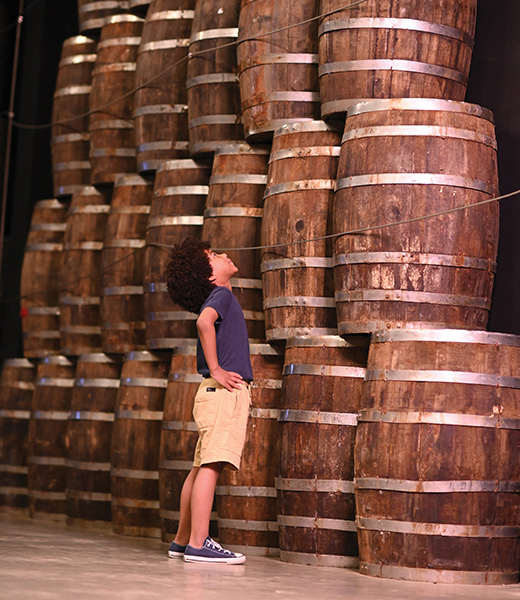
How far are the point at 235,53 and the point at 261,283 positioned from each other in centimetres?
136

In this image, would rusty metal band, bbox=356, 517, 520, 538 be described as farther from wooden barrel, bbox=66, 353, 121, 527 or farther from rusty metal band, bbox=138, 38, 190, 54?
rusty metal band, bbox=138, 38, 190, 54

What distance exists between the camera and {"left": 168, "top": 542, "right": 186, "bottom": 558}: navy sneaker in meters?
5.07

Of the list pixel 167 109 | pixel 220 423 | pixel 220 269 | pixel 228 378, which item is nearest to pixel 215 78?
pixel 167 109

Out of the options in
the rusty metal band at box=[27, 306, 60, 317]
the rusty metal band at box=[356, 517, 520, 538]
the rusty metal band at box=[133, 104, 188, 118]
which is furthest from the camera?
the rusty metal band at box=[27, 306, 60, 317]

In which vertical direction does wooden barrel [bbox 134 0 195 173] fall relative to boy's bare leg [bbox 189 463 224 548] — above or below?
above

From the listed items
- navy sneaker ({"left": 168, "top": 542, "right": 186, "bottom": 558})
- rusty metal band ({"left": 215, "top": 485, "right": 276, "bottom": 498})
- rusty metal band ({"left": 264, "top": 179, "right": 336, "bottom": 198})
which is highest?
rusty metal band ({"left": 264, "top": 179, "right": 336, "bottom": 198})

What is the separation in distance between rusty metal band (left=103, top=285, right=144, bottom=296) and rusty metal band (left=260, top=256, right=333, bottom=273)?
1.33 m

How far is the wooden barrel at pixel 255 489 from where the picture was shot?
5477mm

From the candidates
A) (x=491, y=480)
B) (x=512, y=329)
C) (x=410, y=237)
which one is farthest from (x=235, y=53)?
Answer: (x=491, y=480)

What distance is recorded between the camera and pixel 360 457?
187 inches

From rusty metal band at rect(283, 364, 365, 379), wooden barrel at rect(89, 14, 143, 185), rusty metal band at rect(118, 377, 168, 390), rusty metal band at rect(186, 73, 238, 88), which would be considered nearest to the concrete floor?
rusty metal band at rect(283, 364, 365, 379)

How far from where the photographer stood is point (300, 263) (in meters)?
5.42

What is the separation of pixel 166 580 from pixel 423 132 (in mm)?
2267

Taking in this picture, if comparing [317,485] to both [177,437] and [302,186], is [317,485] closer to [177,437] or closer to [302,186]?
[177,437]
